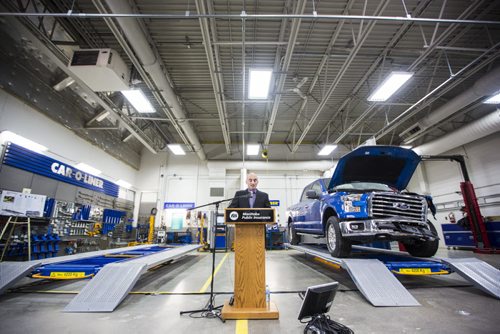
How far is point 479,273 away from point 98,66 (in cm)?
854

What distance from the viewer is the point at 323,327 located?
193 centimetres

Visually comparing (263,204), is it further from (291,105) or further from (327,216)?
(291,105)

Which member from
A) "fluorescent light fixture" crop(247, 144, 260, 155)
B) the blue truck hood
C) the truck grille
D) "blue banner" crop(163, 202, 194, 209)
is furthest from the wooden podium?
"blue banner" crop(163, 202, 194, 209)

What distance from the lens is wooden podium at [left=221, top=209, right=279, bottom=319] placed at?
2395 mm

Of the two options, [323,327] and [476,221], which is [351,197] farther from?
[476,221]

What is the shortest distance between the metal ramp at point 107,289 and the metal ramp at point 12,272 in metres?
1.05

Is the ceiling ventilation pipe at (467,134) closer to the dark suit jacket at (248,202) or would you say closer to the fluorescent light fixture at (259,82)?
the fluorescent light fixture at (259,82)

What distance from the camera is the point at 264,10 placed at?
593cm

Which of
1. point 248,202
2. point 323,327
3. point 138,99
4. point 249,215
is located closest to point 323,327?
point 323,327

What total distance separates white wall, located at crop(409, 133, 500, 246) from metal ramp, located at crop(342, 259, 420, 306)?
9588 millimetres

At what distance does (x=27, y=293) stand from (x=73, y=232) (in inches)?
242

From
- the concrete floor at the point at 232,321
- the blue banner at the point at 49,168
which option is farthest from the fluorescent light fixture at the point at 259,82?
the blue banner at the point at 49,168

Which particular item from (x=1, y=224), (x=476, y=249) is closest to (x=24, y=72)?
(x=1, y=224)

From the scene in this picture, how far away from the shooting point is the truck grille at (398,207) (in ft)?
11.7
